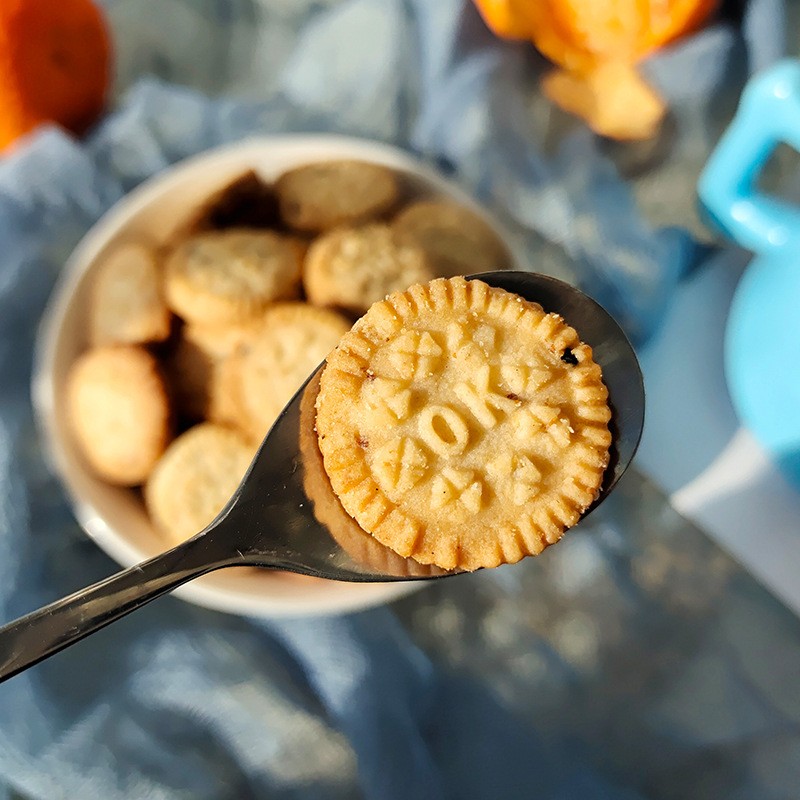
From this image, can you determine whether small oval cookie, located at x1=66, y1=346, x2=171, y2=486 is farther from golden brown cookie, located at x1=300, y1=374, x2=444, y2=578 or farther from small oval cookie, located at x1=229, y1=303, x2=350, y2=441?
golden brown cookie, located at x1=300, y1=374, x2=444, y2=578

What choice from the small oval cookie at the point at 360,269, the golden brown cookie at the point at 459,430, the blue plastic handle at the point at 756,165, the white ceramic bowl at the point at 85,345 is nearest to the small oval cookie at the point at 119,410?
the white ceramic bowl at the point at 85,345

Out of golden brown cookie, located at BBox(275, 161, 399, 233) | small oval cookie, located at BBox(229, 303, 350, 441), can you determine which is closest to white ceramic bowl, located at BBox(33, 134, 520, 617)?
golden brown cookie, located at BBox(275, 161, 399, 233)

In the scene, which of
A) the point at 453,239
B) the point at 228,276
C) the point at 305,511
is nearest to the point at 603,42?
the point at 453,239

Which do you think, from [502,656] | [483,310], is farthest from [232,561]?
[502,656]

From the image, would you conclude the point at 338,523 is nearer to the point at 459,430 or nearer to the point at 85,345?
the point at 459,430

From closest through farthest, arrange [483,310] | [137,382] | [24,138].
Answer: [483,310] → [137,382] → [24,138]

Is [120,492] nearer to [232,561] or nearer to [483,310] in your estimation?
[232,561]

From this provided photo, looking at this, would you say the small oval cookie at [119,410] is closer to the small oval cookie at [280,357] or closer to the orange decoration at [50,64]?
the small oval cookie at [280,357]
